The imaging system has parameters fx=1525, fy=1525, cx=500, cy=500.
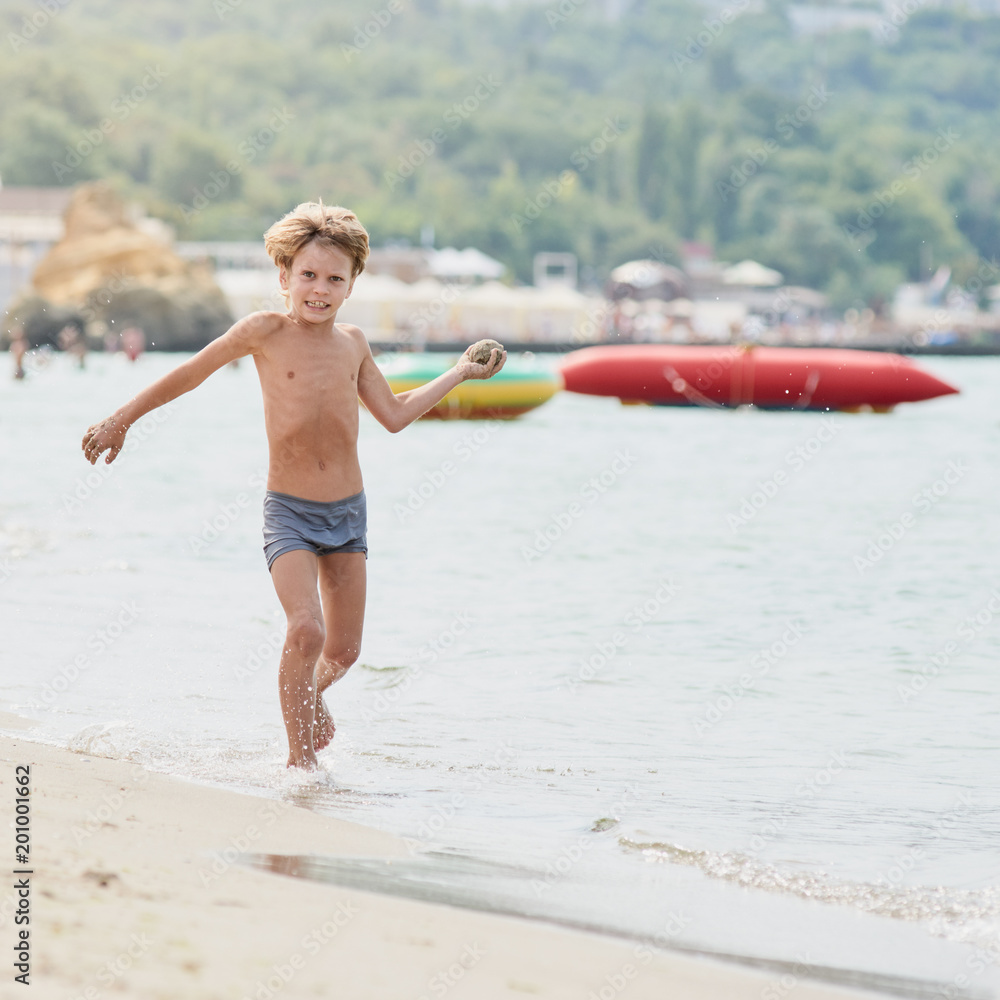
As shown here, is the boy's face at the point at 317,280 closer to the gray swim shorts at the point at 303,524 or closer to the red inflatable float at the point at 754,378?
the gray swim shorts at the point at 303,524

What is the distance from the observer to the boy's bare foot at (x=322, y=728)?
538cm

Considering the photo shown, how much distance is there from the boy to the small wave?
127 cm

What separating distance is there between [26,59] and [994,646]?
6710 inches

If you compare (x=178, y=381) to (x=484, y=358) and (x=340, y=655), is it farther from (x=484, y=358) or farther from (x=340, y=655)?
(x=340, y=655)

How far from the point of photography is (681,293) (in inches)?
4547

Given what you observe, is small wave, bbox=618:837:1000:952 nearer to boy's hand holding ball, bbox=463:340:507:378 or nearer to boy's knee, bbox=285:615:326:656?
boy's knee, bbox=285:615:326:656

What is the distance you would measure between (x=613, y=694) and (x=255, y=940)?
4173 millimetres

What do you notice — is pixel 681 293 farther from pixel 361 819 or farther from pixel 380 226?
pixel 361 819

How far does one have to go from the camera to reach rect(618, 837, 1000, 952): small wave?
401cm

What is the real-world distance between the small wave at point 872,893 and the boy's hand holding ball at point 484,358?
1.59 metres

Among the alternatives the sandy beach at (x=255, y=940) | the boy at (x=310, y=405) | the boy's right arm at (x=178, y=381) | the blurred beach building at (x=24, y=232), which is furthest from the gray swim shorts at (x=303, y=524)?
the blurred beach building at (x=24, y=232)

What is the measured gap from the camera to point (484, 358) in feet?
16.7

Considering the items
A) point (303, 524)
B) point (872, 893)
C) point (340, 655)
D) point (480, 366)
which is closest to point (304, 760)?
point (340, 655)

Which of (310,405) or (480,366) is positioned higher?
(480,366)
